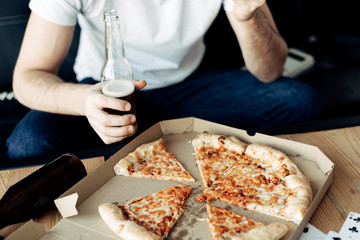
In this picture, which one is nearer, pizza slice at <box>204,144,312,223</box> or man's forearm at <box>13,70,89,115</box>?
pizza slice at <box>204,144,312,223</box>

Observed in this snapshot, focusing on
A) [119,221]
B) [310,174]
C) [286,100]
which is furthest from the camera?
[286,100]

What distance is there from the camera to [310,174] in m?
1.59

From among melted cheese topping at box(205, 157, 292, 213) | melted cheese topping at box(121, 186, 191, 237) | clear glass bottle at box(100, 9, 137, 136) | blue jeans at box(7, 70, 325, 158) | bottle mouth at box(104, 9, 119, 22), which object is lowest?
blue jeans at box(7, 70, 325, 158)

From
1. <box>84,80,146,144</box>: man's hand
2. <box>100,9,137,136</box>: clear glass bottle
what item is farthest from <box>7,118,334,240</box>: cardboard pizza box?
<box>100,9,137,136</box>: clear glass bottle

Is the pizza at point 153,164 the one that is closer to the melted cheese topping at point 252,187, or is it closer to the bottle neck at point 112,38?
the melted cheese topping at point 252,187

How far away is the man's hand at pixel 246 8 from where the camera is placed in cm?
181

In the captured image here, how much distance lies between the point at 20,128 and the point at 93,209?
98 centimetres

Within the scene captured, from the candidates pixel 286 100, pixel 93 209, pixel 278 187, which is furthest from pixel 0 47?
pixel 278 187

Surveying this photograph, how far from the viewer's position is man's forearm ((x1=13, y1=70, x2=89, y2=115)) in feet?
6.00

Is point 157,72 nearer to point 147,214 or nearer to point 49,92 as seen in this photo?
point 49,92

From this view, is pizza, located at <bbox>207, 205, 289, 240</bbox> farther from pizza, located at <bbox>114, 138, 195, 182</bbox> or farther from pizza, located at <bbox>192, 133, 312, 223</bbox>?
pizza, located at <bbox>114, 138, 195, 182</bbox>

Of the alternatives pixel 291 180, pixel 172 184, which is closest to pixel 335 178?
pixel 291 180

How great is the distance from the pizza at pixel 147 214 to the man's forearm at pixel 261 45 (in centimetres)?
109

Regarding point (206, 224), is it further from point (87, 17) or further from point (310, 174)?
point (87, 17)
